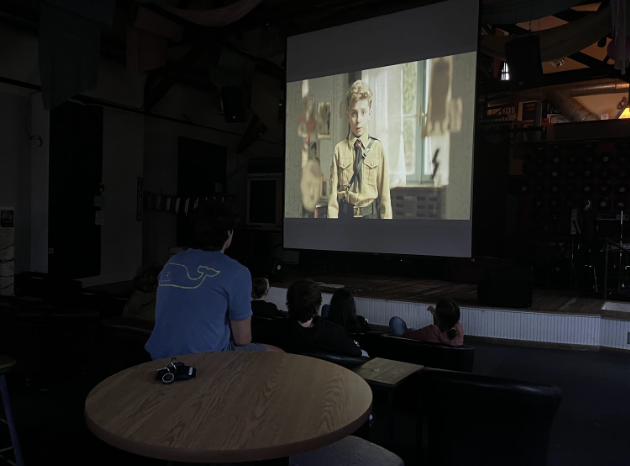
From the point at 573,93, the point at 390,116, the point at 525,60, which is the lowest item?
the point at 390,116

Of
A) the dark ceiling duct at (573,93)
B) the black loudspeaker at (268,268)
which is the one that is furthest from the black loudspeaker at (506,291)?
the dark ceiling duct at (573,93)

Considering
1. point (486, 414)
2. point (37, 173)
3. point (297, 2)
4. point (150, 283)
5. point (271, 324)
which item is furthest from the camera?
point (37, 173)

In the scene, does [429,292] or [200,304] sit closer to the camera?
[200,304]

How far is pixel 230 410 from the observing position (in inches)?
51.5

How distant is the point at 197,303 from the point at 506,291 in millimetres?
4388

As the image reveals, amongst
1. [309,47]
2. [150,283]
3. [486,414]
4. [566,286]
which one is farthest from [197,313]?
[566,286]

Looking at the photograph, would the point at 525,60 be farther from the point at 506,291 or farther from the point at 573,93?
the point at 573,93

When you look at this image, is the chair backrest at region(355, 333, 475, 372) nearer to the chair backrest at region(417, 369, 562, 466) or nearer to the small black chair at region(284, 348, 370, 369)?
the small black chair at region(284, 348, 370, 369)

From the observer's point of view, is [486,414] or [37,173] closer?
[486,414]

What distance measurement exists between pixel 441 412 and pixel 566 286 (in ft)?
24.8

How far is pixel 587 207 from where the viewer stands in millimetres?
9352

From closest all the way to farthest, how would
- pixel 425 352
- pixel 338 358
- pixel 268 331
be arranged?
pixel 338 358 → pixel 268 331 → pixel 425 352

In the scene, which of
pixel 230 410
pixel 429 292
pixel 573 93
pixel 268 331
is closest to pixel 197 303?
pixel 230 410

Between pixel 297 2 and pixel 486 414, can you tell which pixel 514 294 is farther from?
pixel 297 2
